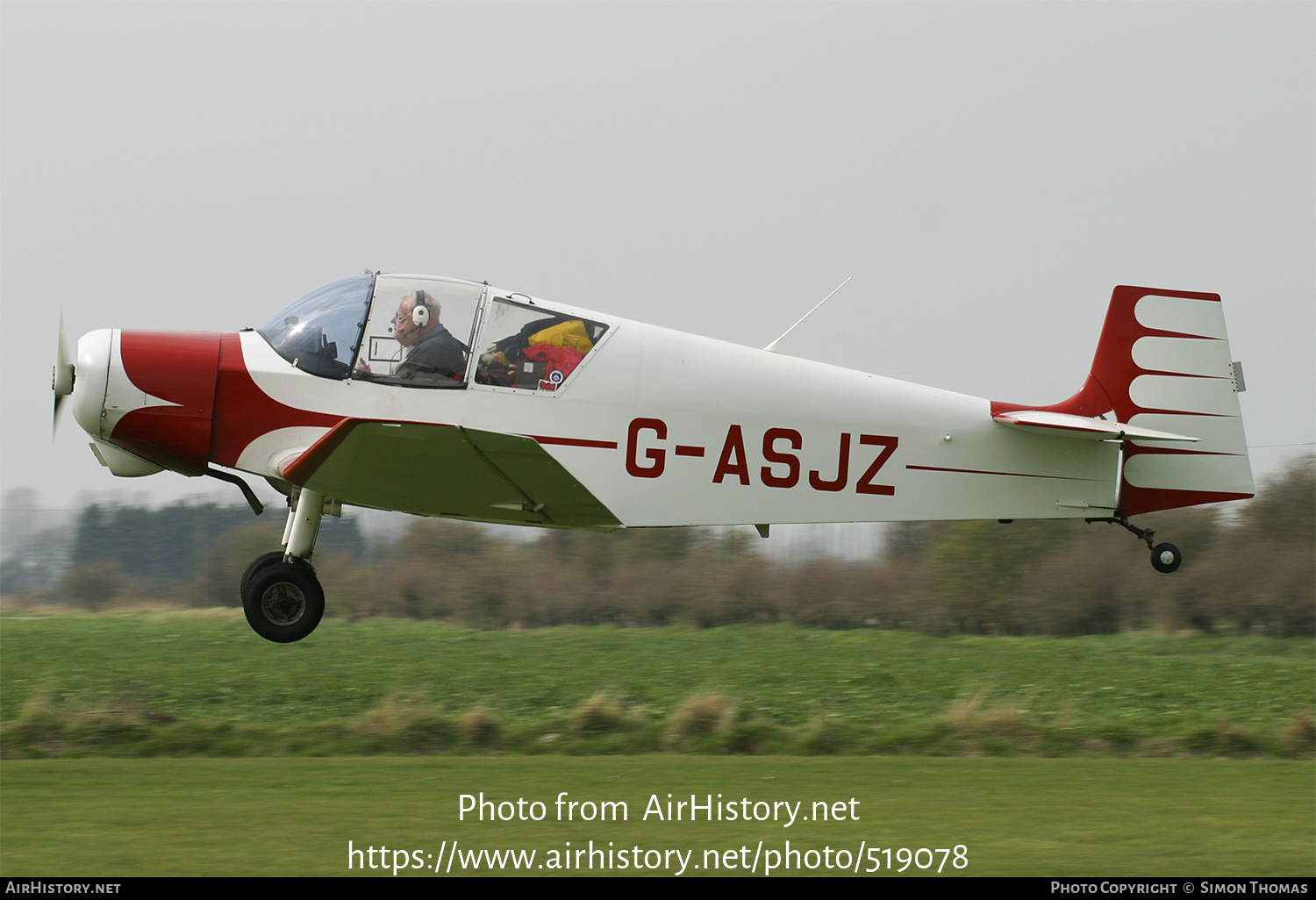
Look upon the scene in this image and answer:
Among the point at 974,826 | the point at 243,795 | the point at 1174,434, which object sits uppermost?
the point at 1174,434

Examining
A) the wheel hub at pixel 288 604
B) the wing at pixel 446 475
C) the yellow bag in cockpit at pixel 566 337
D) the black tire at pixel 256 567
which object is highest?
the yellow bag in cockpit at pixel 566 337

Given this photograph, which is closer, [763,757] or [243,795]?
[243,795]

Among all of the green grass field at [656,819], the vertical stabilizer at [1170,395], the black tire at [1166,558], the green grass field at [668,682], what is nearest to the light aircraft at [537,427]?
the vertical stabilizer at [1170,395]

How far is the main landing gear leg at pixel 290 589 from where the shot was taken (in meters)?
9.36

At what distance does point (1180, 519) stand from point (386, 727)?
14.1 meters

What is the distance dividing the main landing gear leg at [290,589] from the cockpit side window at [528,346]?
183 centimetres

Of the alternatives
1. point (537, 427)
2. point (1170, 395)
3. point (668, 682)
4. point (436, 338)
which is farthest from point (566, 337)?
point (668, 682)

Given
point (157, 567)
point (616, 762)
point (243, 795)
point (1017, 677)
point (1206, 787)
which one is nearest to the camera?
point (243, 795)

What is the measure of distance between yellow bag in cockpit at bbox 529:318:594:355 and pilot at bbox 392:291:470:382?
54cm

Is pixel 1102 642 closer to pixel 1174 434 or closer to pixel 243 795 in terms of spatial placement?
pixel 1174 434

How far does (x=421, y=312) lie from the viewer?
8.80 m

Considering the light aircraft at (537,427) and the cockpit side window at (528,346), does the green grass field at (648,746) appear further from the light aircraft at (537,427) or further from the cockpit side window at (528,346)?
the cockpit side window at (528,346)

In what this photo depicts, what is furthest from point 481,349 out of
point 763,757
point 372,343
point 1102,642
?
point 1102,642

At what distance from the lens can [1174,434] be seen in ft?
31.6
